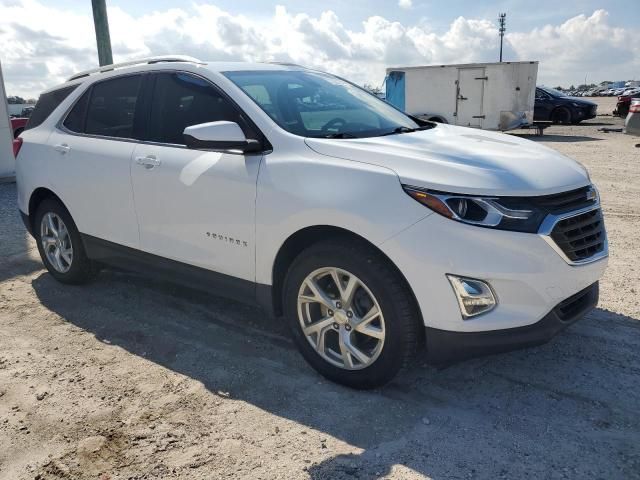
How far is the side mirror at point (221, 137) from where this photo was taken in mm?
3139

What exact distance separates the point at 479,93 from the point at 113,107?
16.0 m

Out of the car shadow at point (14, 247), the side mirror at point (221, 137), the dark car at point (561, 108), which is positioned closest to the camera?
the side mirror at point (221, 137)

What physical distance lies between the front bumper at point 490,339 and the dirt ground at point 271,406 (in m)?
0.37

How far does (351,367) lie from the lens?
3.07 metres

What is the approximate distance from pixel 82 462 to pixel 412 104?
1814cm

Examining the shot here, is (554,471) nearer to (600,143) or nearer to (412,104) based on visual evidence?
(600,143)

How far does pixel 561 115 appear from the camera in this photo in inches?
859

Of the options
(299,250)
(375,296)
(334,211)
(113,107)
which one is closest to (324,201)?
(334,211)

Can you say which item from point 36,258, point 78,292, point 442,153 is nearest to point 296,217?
point 442,153

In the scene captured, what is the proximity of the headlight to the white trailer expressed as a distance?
1640 cm

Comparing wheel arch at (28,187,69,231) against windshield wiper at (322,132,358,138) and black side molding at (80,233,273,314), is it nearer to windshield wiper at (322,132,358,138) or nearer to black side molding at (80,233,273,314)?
black side molding at (80,233,273,314)

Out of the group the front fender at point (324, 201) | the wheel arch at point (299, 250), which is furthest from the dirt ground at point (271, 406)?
the front fender at point (324, 201)

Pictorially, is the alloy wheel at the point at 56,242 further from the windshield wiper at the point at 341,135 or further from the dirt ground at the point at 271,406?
the windshield wiper at the point at 341,135

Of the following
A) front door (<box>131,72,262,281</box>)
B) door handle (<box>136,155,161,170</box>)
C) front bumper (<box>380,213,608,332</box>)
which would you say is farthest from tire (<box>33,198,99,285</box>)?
front bumper (<box>380,213,608,332</box>)
